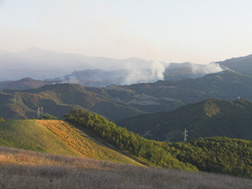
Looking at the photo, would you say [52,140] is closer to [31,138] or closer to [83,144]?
[31,138]

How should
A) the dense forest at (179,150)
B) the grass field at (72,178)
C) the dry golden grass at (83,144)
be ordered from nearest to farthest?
the grass field at (72,178) → the dry golden grass at (83,144) → the dense forest at (179,150)

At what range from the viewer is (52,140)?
1212 inches

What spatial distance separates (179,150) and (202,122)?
105759 mm

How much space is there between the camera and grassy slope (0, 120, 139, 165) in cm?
2847

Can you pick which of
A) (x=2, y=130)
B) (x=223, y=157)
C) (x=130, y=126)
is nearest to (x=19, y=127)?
(x=2, y=130)

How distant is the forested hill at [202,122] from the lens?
467 ft

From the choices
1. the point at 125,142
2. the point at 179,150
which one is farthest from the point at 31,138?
the point at 179,150

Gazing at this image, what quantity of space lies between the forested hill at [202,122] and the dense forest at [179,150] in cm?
7704

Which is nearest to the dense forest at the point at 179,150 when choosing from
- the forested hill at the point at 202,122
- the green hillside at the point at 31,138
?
the green hillside at the point at 31,138

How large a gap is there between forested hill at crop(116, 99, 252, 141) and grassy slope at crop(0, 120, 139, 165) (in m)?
95.5


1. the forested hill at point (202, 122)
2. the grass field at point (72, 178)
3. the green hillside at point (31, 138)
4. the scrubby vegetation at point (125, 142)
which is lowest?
the forested hill at point (202, 122)

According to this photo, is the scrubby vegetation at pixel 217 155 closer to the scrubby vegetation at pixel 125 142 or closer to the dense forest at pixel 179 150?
the dense forest at pixel 179 150

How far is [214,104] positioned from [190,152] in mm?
134391

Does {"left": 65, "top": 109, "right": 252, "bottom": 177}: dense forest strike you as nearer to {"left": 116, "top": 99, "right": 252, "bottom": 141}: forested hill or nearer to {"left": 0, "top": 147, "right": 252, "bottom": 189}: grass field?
{"left": 0, "top": 147, "right": 252, "bottom": 189}: grass field
